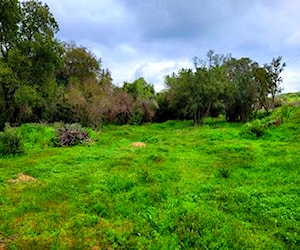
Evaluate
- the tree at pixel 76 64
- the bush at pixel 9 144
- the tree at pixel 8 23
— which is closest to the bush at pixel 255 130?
the bush at pixel 9 144

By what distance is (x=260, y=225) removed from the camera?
7.64 metres

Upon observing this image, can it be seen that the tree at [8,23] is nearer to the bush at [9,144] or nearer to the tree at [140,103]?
the bush at [9,144]

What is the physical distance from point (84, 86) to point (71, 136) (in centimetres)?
1209

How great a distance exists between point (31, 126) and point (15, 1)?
28.9ft

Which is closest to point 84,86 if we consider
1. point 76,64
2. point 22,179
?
point 76,64

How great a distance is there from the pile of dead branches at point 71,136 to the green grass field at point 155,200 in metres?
4.20

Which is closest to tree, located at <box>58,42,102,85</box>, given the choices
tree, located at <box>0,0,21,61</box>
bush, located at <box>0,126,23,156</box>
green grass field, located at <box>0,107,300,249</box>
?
tree, located at <box>0,0,21,61</box>

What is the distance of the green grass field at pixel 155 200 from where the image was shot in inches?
276

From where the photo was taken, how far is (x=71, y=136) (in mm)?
19859

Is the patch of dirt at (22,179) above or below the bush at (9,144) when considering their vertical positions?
below

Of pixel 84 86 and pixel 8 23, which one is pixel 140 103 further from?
pixel 8 23

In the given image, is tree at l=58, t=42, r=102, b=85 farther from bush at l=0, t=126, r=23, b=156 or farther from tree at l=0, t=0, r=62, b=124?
bush at l=0, t=126, r=23, b=156

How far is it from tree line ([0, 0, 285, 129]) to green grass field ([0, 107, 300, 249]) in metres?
10.8

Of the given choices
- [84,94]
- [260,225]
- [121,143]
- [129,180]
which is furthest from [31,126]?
[260,225]
